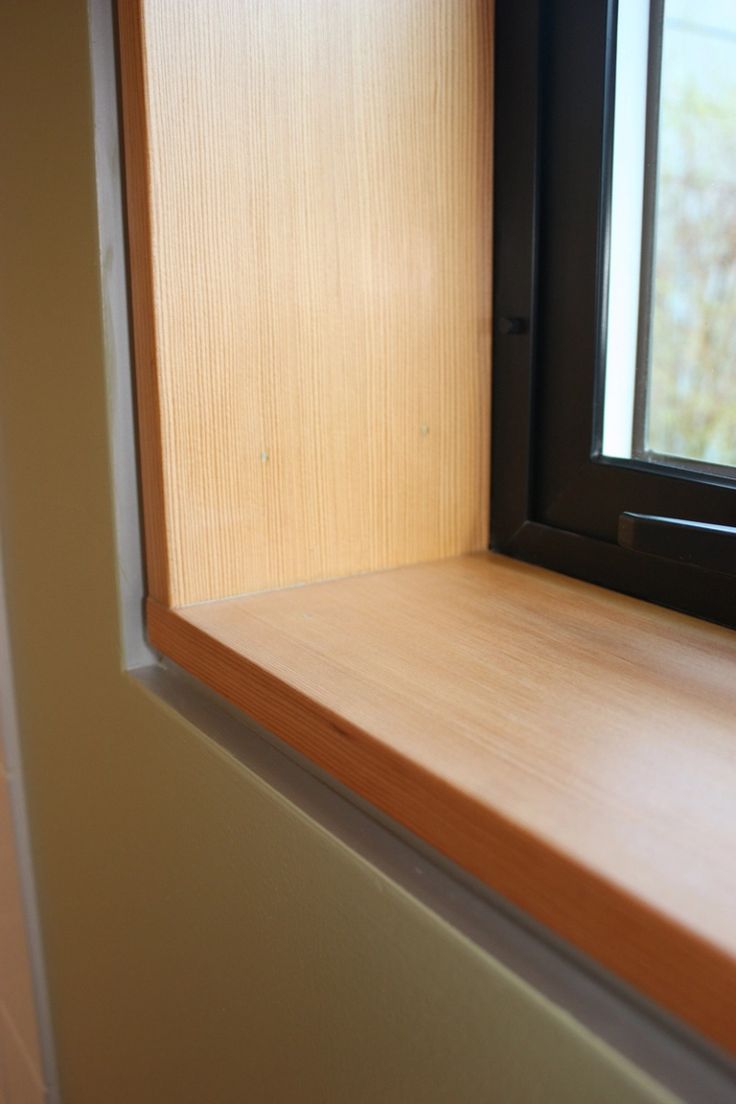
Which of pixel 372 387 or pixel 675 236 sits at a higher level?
pixel 675 236

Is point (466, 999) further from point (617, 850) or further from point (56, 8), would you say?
point (56, 8)

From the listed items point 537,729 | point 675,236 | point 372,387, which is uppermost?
point 675,236

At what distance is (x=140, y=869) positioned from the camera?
76 cm

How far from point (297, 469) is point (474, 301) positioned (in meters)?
0.20

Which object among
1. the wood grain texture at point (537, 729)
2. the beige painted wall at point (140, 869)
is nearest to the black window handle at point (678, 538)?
the wood grain texture at point (537, 729)

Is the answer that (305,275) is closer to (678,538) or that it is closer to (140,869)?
(678,538)

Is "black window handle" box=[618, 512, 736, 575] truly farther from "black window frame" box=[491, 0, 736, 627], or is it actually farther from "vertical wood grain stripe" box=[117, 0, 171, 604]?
"vertical wood grain stripe" box=[117, 0, 171, 604]

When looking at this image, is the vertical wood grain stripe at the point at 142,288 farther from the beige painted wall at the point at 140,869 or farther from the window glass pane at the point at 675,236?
the window glass pane at the point at 675,236

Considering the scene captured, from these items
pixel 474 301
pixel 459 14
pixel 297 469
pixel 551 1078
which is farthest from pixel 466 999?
pixel 459 14

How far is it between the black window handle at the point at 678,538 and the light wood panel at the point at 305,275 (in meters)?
0.25

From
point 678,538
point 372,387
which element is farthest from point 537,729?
point 372,387

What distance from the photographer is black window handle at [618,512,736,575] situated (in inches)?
21.0

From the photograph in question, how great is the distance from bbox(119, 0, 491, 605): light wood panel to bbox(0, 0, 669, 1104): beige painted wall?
70 mm

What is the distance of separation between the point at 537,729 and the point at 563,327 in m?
0.35
